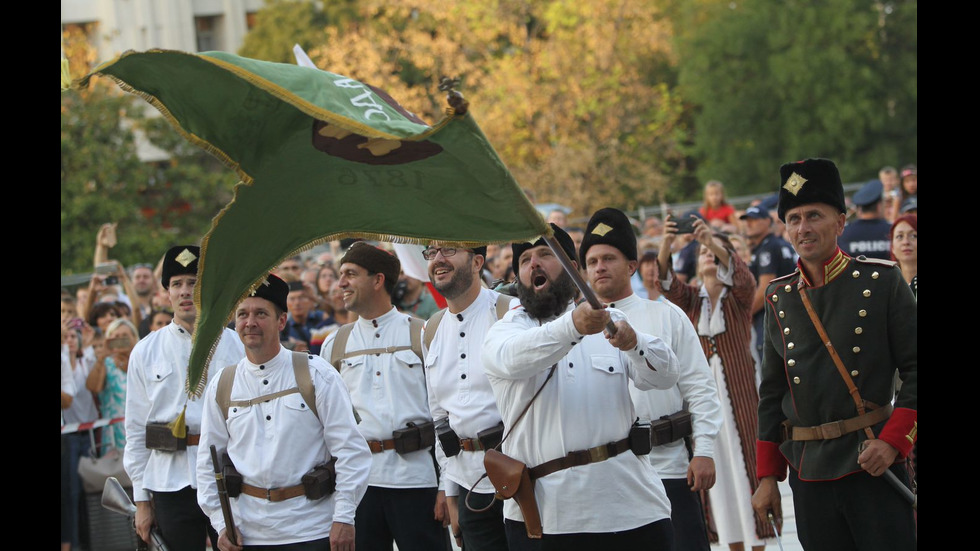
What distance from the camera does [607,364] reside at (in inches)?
213

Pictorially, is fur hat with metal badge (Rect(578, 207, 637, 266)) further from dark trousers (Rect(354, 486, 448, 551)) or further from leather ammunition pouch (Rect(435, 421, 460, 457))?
dark trousers (Rect(354, 486, 448, 551))

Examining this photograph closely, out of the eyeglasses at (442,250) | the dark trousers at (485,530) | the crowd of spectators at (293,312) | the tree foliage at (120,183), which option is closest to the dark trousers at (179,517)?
the dark trousers at (485,530)

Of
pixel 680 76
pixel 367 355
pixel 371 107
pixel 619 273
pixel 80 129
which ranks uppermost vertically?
pixel 680 76

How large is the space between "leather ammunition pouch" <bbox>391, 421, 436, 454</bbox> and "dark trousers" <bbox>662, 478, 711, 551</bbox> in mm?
1585

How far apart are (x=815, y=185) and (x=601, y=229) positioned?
3.94 feet

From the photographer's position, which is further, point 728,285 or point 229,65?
point 728,285

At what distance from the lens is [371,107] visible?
14.0 feet

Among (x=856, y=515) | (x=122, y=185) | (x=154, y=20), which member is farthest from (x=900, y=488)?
(x=154, y=20)

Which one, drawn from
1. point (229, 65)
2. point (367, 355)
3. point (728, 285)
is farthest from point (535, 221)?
point (728, 285)

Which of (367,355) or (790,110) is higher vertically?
(790,110)

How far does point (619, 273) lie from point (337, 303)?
17.9ft

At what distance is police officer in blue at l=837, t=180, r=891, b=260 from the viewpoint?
10.8 metres

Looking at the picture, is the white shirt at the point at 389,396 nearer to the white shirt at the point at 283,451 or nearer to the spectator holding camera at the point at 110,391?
the white shirt at the point at 283,451
